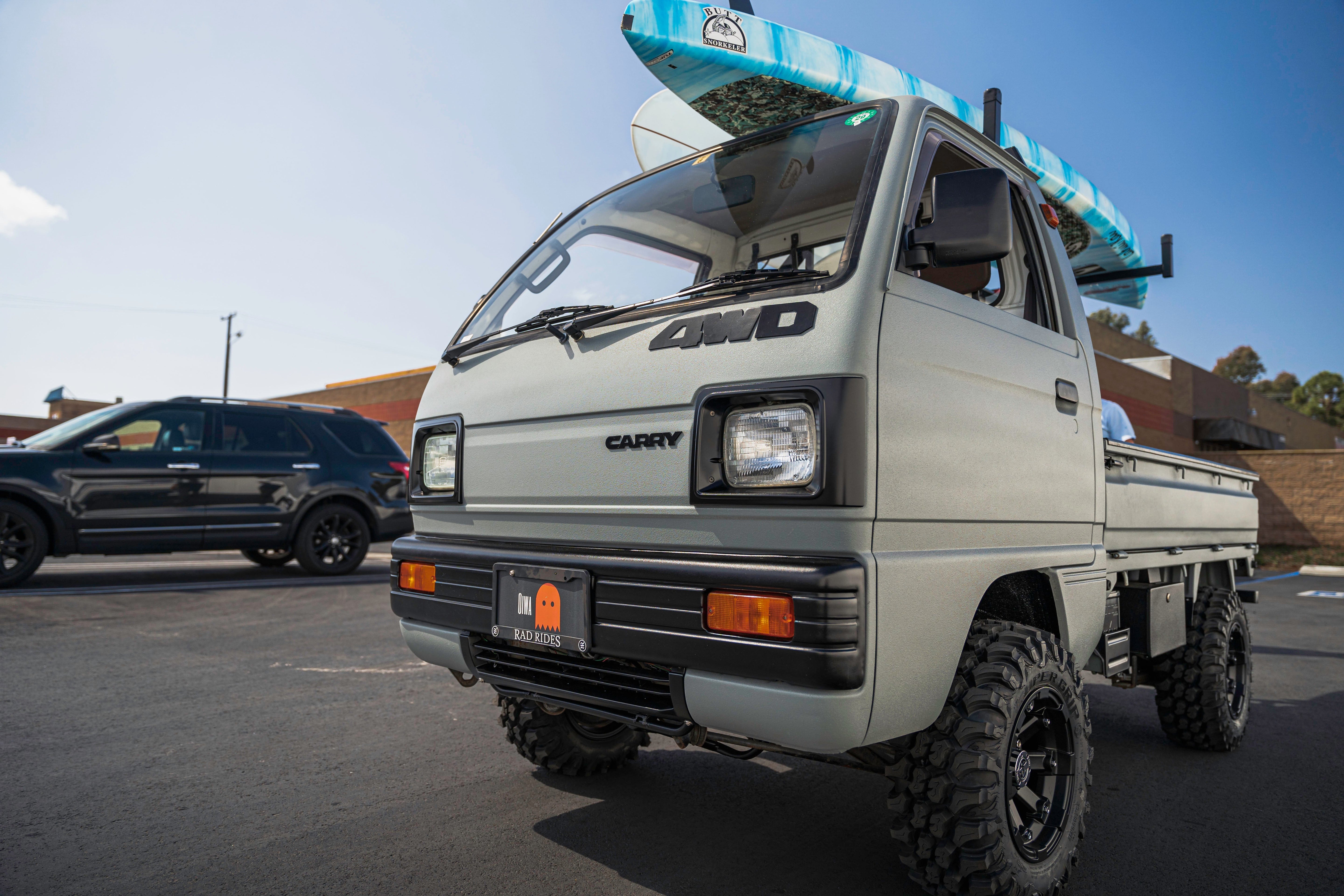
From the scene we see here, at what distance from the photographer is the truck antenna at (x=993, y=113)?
11.1 ft

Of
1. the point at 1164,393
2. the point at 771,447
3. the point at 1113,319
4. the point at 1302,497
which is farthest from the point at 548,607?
the point at 1113,319

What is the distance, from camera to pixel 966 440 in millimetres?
2277

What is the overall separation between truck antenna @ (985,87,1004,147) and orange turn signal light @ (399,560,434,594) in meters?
2.60

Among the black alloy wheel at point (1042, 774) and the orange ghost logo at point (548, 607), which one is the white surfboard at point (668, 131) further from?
the black alloy wheel at point (1042, 774)

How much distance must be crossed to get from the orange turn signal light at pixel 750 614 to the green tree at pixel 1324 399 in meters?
74.6

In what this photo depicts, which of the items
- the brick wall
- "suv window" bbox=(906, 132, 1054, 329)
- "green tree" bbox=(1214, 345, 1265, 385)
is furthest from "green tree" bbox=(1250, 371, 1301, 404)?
"suv window" bbox=(906, 132, 1054, 329)

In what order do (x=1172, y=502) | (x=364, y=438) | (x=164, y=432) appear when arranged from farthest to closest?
1. (x=364, y=438)
2. (x=164, y=432)
3. (x=1172, y=502)

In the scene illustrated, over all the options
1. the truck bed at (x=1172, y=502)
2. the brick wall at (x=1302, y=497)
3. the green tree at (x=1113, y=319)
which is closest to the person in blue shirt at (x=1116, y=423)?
the truck bed at (x=1172, y=502)

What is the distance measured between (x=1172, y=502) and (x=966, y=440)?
1.94m

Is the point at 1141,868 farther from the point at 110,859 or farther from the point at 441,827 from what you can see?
the point at 110,859

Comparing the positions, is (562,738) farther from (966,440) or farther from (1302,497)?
(1302,497)

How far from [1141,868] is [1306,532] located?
1981cm

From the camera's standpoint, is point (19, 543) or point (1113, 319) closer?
point (19, 543)

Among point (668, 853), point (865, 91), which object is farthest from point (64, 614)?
point (865, 91)
